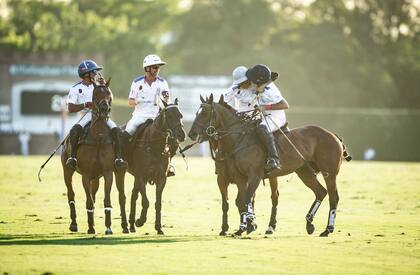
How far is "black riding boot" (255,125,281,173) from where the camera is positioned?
16188mm

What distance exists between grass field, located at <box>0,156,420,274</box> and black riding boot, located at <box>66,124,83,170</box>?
1024 mm

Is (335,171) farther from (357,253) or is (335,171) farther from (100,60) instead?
(100,60)

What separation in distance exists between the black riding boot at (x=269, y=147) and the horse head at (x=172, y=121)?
1192 millimetres

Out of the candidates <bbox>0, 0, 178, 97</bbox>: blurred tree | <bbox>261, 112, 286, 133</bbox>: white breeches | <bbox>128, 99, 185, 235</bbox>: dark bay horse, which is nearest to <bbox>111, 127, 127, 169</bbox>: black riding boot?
<bbox>128, 99, 185, 235</bbox>: dark bay horse

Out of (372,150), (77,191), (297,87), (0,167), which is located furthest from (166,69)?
(77,191)

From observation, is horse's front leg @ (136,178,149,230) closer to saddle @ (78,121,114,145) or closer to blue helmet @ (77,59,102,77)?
saddle @ (78,121,114,145)

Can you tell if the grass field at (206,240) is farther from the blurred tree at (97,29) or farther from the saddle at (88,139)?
the blurred tree at (97,29)

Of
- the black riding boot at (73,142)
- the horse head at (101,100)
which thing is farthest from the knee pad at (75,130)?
the horse head at (101,100)

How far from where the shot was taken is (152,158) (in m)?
16.6

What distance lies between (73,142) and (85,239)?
5.82 ft

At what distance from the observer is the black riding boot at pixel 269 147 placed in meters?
16.2

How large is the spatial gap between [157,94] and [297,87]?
189 feet

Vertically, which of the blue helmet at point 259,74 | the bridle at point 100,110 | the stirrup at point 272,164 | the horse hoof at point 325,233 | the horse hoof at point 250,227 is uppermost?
the blue helmet at point 259,74

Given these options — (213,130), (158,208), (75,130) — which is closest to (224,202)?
(158,208)
